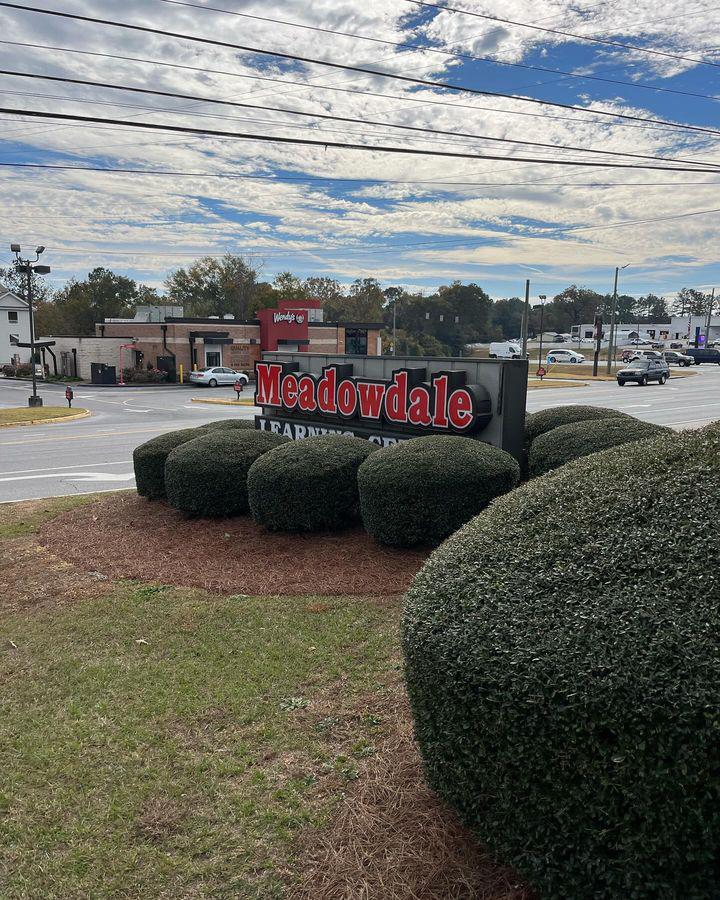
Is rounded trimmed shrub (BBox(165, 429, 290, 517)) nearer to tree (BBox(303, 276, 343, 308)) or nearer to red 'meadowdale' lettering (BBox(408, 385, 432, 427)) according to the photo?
red 'meadowdale' lettering (BBox(408, 385, 432, 427))

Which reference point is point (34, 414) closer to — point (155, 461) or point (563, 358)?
point (155, 461)

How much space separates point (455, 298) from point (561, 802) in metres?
108

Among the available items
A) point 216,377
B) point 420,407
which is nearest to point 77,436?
point 420,407

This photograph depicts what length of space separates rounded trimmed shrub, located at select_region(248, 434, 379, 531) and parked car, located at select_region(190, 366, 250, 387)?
3710 cm

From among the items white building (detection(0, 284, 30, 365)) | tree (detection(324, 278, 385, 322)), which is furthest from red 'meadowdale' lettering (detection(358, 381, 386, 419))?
tree (detection(324, 278, 385, 322))

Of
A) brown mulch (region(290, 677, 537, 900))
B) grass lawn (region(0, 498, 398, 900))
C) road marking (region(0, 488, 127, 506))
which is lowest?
road marking (region(0, 488, 127, 506))

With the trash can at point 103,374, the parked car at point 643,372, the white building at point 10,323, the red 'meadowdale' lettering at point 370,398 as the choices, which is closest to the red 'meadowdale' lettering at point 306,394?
the red 'meadowdale' lettering at point 370,398

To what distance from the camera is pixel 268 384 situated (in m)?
13.7

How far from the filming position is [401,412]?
34.9ft

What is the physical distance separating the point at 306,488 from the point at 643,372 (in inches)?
1605

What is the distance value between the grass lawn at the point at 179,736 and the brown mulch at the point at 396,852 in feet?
0.43

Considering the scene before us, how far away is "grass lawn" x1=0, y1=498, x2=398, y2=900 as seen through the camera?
3.32m

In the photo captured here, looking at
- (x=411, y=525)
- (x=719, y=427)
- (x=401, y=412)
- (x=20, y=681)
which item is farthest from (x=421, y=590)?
(x=401, y=412)

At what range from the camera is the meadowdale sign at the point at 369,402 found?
9.76m
